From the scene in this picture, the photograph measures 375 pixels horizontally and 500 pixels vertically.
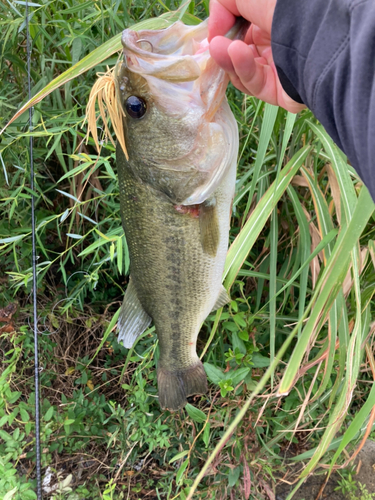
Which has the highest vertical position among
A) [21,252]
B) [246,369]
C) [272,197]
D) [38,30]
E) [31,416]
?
[38,30]

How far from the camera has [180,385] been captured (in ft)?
4.19

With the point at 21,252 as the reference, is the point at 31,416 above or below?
below

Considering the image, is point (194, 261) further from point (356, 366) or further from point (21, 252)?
point (21, 252)

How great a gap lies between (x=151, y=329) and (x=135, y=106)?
107 centimetres

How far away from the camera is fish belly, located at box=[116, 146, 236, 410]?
98 centimetres

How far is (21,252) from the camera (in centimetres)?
197

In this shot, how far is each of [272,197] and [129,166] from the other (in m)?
0.50

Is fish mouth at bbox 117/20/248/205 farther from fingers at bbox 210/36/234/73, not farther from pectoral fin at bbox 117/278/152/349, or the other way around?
pectoral fin at bbox 117/278/152/349

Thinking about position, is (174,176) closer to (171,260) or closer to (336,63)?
(171,260)

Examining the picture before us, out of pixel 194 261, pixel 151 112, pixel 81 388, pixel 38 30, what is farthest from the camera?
pixel 81 388

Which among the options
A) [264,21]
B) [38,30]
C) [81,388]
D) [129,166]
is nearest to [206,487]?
[81,388]

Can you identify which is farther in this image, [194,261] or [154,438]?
[154,438]

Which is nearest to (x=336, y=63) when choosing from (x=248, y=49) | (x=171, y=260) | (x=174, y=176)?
(x=248, y=49)

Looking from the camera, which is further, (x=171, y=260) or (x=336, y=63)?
(x=171, y=260)
